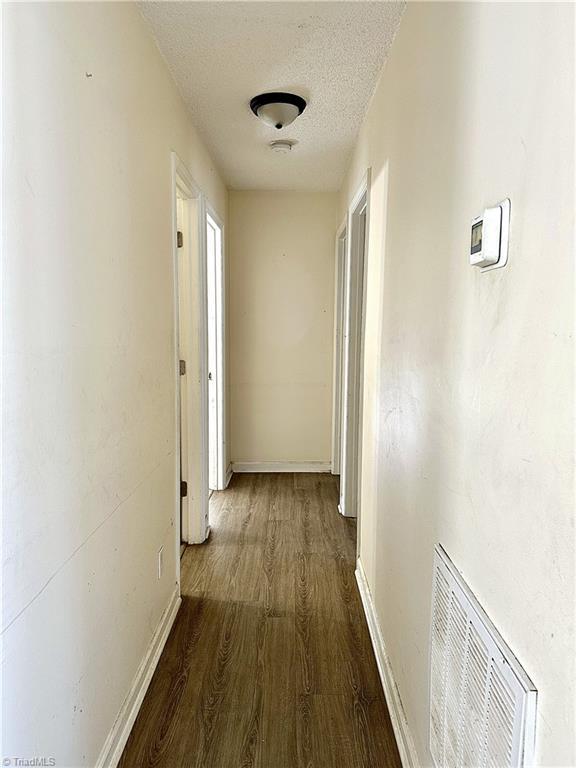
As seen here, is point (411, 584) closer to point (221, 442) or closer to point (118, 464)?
point (118, 464)

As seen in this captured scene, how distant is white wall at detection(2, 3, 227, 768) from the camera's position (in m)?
1.01

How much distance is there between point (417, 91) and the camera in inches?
61.7

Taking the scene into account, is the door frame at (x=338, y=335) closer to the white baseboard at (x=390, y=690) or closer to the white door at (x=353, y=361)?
the white door at (x=353, y=361)

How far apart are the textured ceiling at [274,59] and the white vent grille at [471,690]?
5.96 feet

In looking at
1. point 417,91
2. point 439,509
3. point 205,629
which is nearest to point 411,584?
point 439,509

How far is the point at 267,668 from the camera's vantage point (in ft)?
6.61

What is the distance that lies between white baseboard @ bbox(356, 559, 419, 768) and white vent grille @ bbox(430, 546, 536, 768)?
1.02 ft

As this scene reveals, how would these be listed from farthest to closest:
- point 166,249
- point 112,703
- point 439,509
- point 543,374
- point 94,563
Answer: point 166,249 → point 112,703 → point 94,563 → point 439,509 → point 543,374

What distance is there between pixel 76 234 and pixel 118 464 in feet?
2.34

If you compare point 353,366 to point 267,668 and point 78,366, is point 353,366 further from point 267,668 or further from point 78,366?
point 78,366

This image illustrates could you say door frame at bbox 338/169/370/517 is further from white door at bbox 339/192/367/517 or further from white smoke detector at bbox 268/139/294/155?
white smoke detector at bbox 268/139/294/155

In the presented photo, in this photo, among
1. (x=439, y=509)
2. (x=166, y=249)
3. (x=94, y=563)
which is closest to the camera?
(x=439, y=509)

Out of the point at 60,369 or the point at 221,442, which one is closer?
the point at 60,369

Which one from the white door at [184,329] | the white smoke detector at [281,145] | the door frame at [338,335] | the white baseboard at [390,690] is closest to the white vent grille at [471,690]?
the white baseboard at [390,690]
